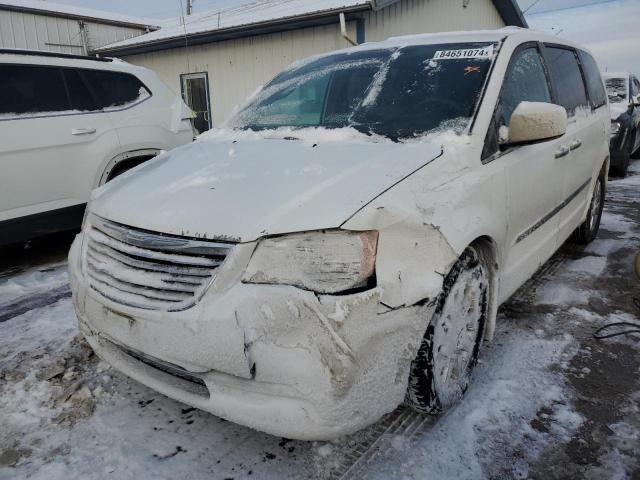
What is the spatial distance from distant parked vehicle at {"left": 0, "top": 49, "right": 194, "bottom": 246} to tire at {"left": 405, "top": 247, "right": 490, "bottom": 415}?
3744 mm

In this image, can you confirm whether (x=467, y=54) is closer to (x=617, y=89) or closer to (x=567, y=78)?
(x=567, y=78)

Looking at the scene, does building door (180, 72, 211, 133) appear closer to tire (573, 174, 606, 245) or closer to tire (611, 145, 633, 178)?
tire (611, 145, 633, 178)

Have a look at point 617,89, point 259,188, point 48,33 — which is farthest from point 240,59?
point 259,188

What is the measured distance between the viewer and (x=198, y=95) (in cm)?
1257

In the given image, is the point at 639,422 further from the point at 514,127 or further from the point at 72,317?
the point at 72,317

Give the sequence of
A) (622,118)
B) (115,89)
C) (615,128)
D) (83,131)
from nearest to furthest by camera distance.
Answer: (83,131), (115,89), (615,128), (622,118)

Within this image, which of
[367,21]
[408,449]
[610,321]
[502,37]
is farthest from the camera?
[367,21]

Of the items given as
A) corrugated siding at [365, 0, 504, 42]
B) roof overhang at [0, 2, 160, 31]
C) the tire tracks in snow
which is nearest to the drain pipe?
corrugated siding at [365, 0, 504, 42]

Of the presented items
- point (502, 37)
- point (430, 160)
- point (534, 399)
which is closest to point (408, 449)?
point (534, 399)

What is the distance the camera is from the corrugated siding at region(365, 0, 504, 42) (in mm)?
9492

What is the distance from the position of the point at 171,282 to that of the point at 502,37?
7.65 feet

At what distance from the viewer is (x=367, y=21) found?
918 centimetres

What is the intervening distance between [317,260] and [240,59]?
10.3 metres

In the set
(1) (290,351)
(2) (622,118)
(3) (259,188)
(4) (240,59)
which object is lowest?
(1) (290,351)
